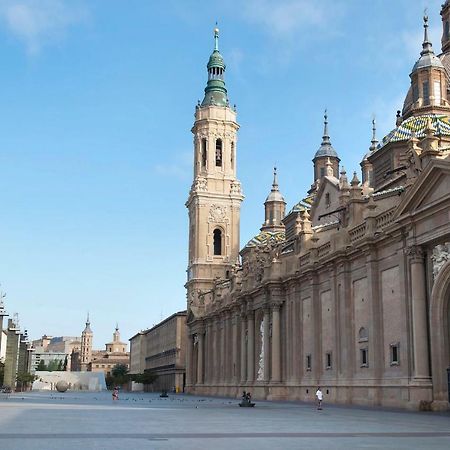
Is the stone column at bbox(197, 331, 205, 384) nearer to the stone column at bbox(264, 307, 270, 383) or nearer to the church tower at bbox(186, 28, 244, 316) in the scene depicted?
the church tower at bbox(186, 28, 244, 316)

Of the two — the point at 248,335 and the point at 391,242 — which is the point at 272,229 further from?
the point at 391,242

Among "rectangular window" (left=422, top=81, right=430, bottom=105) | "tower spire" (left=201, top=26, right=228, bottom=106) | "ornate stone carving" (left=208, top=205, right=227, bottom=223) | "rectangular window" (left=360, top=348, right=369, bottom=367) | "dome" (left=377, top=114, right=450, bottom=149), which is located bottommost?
"rectangular window" (left=360, top=348, right=369, bottom=367)

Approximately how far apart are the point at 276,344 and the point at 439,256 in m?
23.7

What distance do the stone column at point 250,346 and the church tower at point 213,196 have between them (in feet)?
114

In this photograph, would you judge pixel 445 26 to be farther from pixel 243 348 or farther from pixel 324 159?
pixel 243 348

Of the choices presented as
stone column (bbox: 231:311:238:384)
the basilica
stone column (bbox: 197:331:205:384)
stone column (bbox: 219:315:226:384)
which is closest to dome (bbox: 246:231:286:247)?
the basilica

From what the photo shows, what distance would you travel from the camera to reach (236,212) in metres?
103

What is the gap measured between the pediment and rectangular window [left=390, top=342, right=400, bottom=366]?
254 inches

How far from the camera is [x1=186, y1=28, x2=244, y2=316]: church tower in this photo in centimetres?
9956

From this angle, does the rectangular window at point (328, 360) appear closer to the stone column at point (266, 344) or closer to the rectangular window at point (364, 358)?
the rectangular window at point (364, 358)

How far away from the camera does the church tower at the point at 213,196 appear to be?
9956cm

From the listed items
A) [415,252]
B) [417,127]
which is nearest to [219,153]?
[417,127]

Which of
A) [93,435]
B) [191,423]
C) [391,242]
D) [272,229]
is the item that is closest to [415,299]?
[391,242]

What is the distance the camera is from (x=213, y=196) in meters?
101
